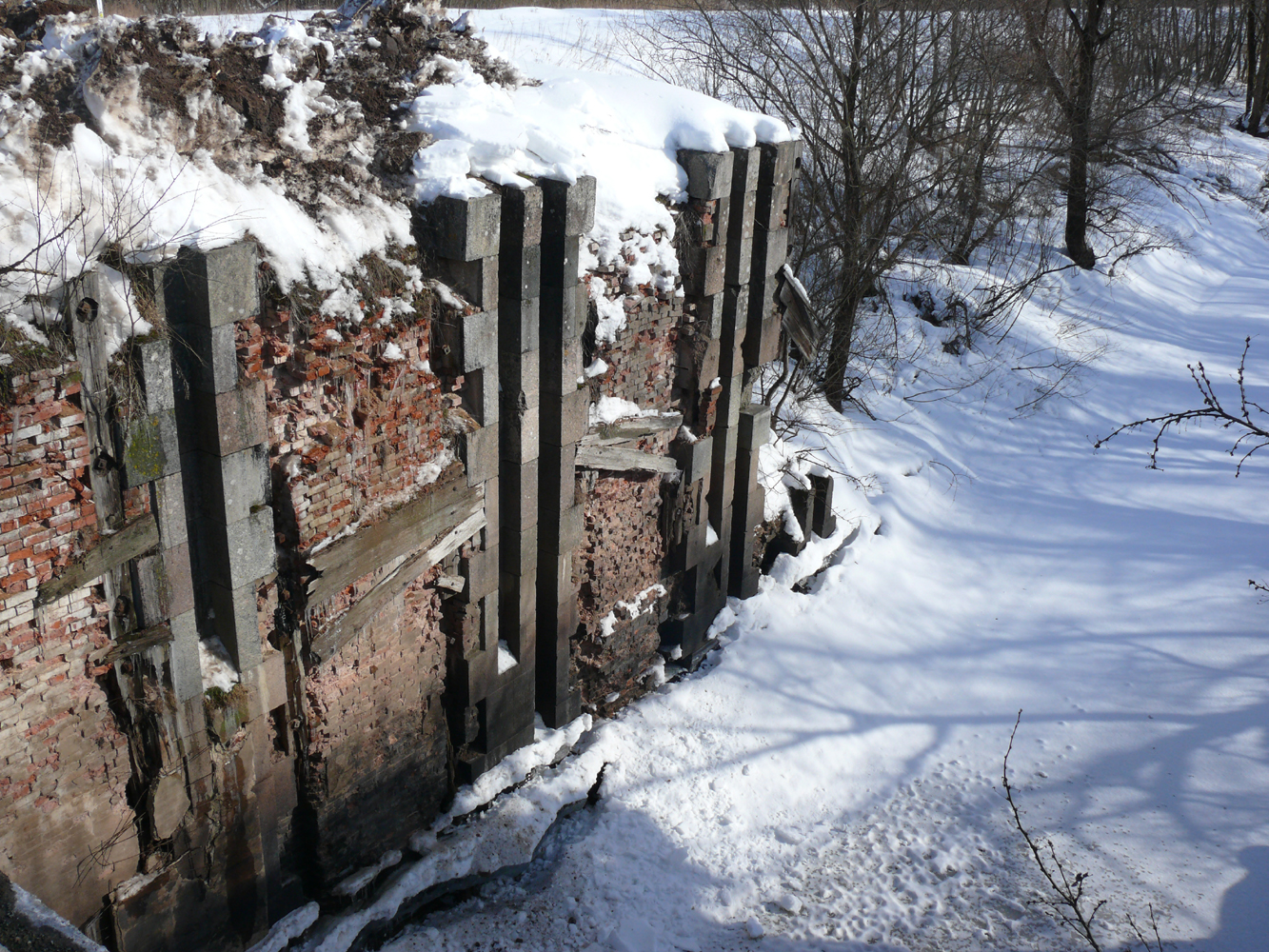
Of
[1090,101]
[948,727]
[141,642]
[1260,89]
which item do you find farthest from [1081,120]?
[1260,89]

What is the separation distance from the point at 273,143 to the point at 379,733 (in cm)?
348

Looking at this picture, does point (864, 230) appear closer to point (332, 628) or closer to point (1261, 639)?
point (1261, 639)

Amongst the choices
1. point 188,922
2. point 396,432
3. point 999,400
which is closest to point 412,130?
point 396,432

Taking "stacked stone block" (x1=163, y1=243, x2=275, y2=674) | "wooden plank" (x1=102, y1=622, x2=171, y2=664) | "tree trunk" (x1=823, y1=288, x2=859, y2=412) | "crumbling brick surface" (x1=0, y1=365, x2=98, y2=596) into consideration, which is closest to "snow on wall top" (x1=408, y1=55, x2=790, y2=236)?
"stacked stone block" (x1=163, y1=243, x2=275, y2=674)

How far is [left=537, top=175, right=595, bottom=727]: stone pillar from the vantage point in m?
6.24

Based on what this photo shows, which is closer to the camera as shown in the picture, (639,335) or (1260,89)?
(639,335)

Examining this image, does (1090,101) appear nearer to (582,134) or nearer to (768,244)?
(768,244)

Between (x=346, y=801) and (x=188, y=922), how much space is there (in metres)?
1.10

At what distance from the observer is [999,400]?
1422cm

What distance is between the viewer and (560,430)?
265 inches

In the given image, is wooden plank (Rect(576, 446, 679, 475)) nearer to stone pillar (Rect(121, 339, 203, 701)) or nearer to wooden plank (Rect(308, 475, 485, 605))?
wooden plank (Rect(308, 475, 485, 605))

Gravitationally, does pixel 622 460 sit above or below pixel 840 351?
above

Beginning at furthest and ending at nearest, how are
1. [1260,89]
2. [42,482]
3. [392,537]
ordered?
[1260,89] → [392,537] → [42,482]

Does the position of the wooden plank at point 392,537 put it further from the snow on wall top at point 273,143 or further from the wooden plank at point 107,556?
the snow on wall top at point 273,143
